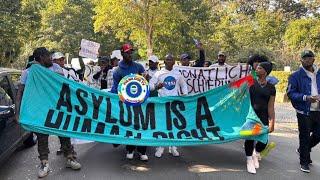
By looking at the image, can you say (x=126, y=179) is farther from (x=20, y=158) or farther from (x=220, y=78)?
(x=220, y=78)

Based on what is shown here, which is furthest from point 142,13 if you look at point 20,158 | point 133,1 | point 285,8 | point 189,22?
point 20,158

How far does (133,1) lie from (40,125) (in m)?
21.0

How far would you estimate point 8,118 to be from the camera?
19.7 feet

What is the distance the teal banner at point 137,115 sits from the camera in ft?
19.9

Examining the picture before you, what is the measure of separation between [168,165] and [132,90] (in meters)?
1.26

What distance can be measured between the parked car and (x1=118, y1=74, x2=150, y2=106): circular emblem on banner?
5.18ft

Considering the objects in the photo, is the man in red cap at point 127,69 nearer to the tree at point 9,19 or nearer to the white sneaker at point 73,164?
the white sneaker at point 73,164

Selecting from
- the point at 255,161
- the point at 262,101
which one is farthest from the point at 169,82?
the point at 255,161

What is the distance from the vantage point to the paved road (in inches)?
241

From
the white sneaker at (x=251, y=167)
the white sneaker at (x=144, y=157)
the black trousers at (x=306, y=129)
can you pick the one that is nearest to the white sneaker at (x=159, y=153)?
the white sneaker at (x=144, y=157)

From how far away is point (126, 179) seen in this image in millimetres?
5945

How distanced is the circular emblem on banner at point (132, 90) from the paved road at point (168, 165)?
1.00 metres

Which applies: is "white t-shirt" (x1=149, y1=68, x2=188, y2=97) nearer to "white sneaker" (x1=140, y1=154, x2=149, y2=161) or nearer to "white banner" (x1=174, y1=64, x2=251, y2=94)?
"white sneaker" (x1=140, y1=154, x2=149, y2=161)

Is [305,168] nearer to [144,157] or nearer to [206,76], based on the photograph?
[144,157]
